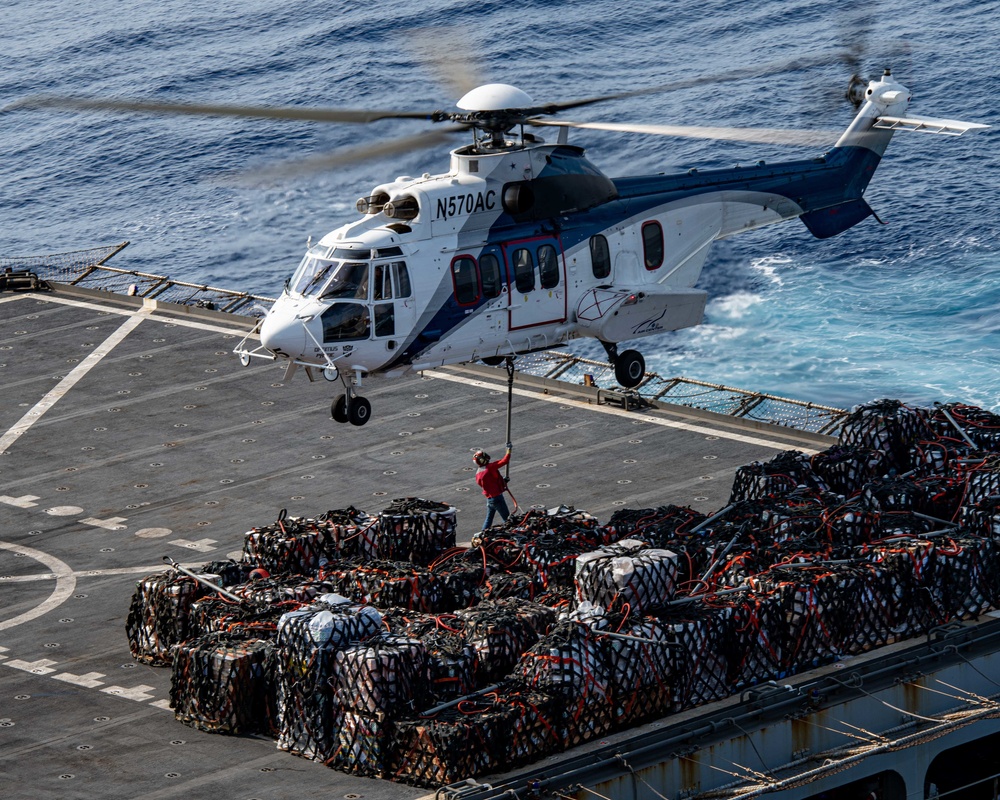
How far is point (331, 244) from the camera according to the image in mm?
34875

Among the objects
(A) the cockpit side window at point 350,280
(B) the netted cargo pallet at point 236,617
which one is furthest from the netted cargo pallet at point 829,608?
(A) the cockpit side window at point 350,280

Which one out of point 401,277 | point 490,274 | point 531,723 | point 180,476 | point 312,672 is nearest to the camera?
point 531,723

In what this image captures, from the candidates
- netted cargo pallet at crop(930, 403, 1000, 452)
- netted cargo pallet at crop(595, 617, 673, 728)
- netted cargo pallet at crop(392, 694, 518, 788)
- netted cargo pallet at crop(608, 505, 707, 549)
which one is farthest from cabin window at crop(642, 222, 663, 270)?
netted cargo pallet at crop(392, 694, 518, 788)

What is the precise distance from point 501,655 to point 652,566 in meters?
3.10

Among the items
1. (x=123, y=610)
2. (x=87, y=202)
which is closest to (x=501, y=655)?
(x=123, y=610)

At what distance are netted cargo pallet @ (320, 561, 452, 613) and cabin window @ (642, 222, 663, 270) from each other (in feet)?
35.1

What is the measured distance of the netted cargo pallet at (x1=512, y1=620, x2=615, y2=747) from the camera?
27281mm

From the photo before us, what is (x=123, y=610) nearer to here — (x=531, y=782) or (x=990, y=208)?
(x=531, y=782)

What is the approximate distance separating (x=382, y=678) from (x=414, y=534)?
728cm

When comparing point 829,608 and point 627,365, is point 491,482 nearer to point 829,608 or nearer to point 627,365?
point 627,365

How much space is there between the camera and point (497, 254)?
3619 cm

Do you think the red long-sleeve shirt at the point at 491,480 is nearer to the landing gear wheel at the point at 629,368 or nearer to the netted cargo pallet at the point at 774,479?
the landing gear wheel at the point at 629,368

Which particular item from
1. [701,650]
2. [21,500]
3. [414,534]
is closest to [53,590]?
[21,500]

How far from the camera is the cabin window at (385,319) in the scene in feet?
114
